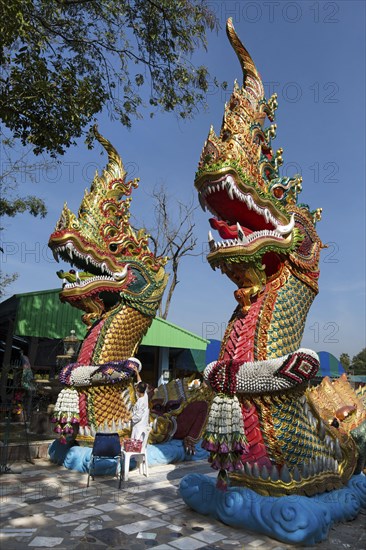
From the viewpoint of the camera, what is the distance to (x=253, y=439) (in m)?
3.87

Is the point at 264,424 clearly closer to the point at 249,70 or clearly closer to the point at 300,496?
the point at 300,496

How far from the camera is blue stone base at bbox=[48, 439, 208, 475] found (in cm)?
592

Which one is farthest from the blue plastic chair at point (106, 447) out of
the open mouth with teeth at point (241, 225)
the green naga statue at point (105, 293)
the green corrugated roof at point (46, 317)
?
the green corrugated roof at point (46, 317)

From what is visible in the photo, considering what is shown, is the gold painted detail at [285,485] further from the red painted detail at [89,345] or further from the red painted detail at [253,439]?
the red painted detail at [89,345]

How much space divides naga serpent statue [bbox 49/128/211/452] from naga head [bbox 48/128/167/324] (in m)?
0.01

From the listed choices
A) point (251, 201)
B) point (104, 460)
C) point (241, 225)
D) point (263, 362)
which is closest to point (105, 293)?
point (104, 460)

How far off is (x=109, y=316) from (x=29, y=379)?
3452 millimetres

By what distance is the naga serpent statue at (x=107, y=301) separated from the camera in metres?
6.25

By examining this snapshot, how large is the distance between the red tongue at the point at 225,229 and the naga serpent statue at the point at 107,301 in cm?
278

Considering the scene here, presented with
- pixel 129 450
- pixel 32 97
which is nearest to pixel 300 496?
pixel 129 450

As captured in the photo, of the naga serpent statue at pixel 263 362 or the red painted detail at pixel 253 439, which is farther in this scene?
the red painted detail at pixel 253 439

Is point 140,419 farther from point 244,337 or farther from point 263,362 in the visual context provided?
point 263,362

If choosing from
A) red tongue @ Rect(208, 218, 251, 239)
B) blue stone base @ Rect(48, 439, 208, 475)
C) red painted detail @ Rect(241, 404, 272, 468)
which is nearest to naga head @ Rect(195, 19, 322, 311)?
red tongue @ Rect(208, 218, 251, 239)

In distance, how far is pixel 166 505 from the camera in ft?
14.9
